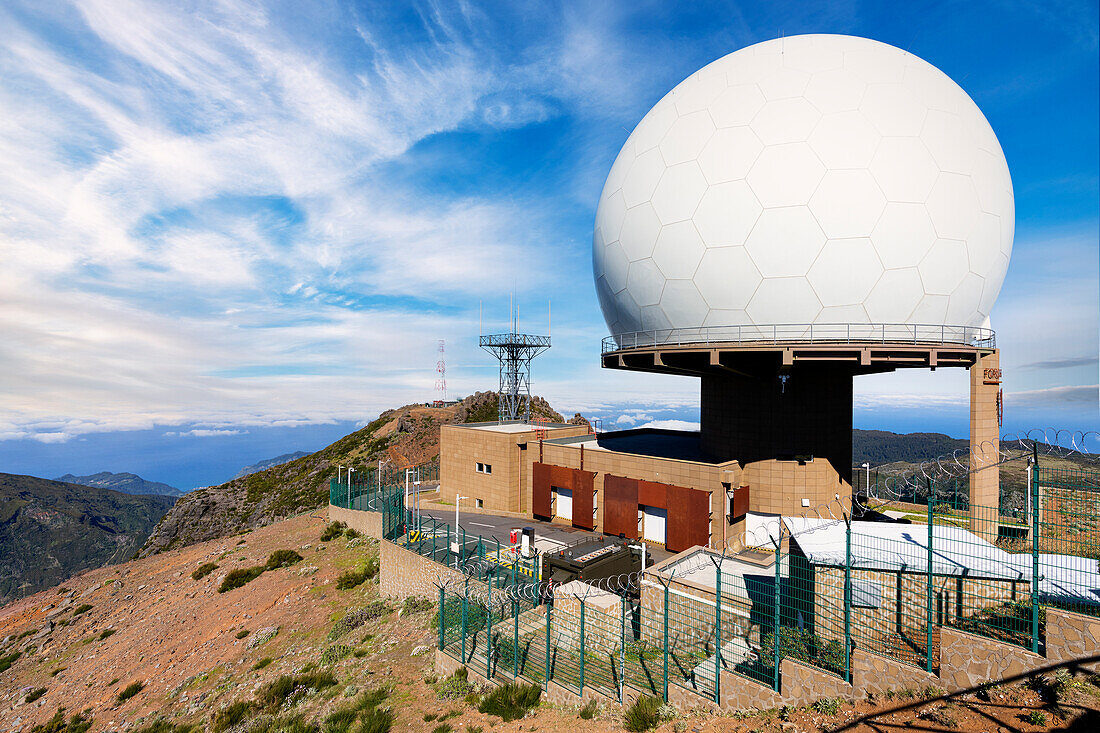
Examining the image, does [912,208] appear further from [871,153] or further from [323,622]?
[323,622]

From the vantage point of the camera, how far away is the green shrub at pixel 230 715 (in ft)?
44.5

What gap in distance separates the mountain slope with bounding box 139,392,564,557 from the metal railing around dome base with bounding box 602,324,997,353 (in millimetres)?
43973

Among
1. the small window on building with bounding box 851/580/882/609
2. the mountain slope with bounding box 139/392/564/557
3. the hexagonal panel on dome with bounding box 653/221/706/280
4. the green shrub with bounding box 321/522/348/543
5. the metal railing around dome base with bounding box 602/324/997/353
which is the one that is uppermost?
the hexagonal panel on dome with bounding box 653/221/706/280

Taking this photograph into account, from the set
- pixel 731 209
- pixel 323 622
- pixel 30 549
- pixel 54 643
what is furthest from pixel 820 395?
pixel 30 549

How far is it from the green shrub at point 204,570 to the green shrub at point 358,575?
10690 millimetres

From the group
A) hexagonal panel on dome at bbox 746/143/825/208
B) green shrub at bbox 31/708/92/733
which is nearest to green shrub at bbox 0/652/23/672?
green shrub at bbox 31/708/92/733

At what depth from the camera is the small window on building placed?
930cm

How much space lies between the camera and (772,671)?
30.5 feet

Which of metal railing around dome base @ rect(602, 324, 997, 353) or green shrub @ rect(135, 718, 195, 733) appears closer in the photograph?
green shrub @ rect(135, 718, 195, 733)

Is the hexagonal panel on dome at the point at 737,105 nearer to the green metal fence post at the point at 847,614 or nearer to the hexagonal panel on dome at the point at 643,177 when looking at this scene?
the hexagonal panel on dome at the point at 643,177

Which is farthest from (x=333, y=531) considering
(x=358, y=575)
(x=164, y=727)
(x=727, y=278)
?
A: (x=727, y=278)

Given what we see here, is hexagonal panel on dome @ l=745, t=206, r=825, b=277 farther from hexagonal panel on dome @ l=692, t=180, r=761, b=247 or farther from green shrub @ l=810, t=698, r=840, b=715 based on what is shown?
green shrub @ l=810, t=698, r=840, b=715

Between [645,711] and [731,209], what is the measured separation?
13847mm

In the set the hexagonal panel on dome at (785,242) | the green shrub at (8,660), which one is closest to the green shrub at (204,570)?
the green shrub at (8,660)
